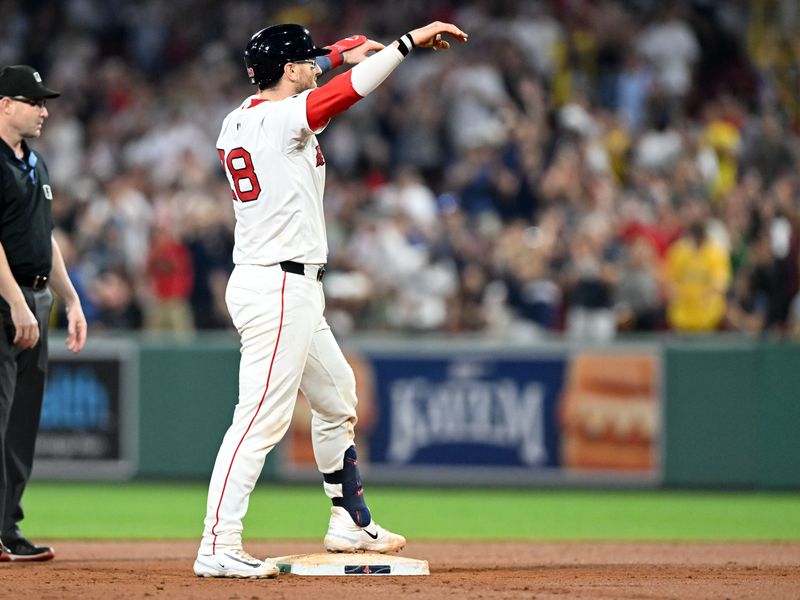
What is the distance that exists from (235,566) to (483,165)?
32.1 ft

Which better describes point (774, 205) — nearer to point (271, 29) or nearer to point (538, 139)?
point (538, 139)

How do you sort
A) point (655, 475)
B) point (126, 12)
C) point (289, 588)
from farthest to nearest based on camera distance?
1. point (126, 12)
2. point (655, 475)
3. point (289, 588)

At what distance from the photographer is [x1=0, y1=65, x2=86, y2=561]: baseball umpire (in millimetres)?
6762

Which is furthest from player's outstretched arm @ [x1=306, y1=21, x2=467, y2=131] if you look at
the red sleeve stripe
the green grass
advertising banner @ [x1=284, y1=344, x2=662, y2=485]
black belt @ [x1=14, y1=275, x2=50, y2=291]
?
advertising banner @ [x1=284, y1=344, x2=662, y2=485]

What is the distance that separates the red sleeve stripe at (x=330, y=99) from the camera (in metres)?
5.77

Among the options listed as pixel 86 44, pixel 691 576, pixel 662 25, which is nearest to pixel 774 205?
pixel 662 25

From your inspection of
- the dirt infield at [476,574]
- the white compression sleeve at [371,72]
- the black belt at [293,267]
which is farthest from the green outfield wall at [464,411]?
the white compression sleeve at [371,72]

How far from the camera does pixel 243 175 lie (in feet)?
20.1

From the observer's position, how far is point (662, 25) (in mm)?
16844

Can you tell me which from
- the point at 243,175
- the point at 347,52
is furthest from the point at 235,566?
the point at 347,52

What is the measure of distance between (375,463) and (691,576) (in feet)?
22.1

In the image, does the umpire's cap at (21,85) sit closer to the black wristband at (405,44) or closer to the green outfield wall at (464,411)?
the black wristband at (405,44)

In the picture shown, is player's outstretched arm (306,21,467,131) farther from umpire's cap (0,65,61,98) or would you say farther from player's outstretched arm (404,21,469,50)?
umpire's cap (0,65,61,98)

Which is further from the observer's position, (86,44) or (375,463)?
(86,44)
